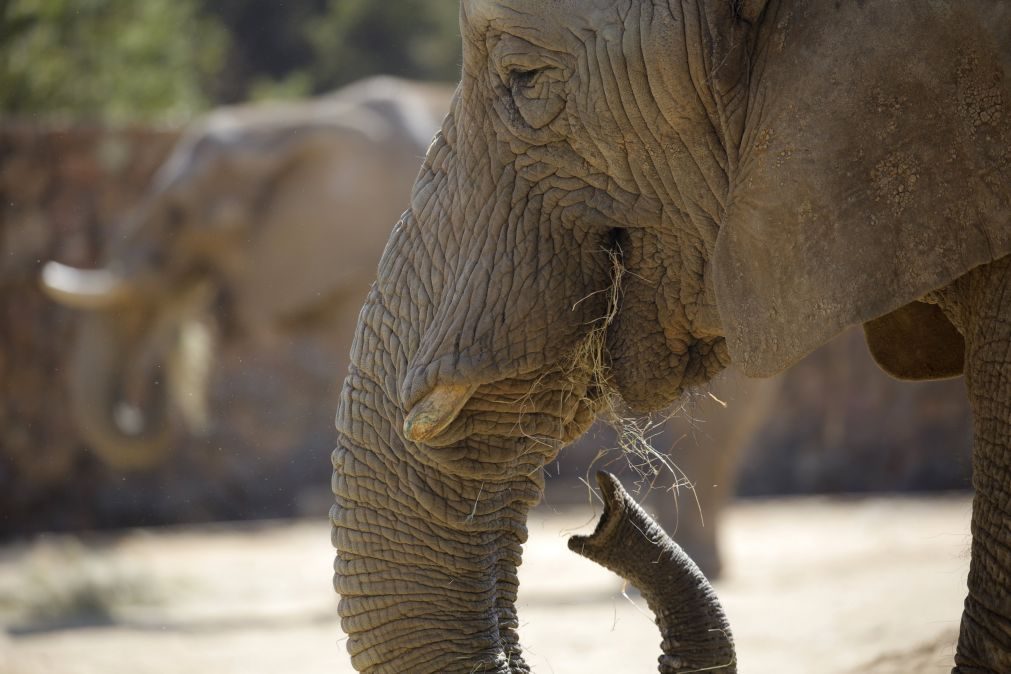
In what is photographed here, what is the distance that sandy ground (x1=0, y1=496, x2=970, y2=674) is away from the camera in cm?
449

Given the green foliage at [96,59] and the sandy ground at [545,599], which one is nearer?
the sandy ground at [545,599]

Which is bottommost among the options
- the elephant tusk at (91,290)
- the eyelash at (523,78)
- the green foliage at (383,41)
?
the eyelash at (523,78)

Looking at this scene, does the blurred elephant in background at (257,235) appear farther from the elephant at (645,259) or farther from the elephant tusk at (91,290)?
the elephant at (645,259)

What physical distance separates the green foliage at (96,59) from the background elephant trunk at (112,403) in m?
3.66

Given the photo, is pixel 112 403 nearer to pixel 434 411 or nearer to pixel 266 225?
pixel 266 225

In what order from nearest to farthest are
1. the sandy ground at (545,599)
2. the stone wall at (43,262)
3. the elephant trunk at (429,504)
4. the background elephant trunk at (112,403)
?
the elephant trunk at (429,504)
the sandy ground at (545,599)
the background elephant trunk at (112,403)
the stone wall at (43,262)

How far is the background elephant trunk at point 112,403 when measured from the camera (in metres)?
7.14

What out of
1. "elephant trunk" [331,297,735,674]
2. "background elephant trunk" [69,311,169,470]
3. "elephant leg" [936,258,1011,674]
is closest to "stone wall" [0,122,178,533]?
"background elephant trunk" [69,311,169,470]

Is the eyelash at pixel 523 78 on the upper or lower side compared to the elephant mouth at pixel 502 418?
upper

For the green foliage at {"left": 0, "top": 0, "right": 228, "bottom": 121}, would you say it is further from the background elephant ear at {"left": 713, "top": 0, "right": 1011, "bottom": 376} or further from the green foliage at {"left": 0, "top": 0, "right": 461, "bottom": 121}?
the background elephant ear at {"left": 713, "top": 0, "right": 1011, "bottom": 376}

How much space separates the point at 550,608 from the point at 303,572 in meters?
2.09

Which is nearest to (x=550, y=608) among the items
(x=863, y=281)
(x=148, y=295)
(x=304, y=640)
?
(x=304, y=640)

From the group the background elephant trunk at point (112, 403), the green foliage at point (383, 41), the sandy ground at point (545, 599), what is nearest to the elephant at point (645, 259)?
the sandy ground at point (545, 599)

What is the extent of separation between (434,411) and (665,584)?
0.57m
